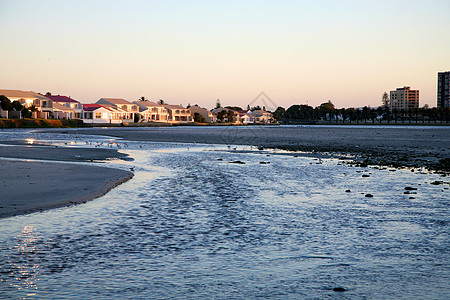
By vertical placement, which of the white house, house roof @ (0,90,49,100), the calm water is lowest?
the calm water

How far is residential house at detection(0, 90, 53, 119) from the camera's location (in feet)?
437

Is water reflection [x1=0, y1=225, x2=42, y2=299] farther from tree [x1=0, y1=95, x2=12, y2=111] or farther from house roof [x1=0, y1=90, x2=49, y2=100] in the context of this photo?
house roof [x1=0, y1=90, x2=49, y2=100]

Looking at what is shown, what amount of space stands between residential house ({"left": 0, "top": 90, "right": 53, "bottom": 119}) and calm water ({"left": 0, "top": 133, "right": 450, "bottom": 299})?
12643 centimetres

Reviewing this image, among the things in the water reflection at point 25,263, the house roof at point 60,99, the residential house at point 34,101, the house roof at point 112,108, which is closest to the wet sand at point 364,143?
the water reflection at point 25,263

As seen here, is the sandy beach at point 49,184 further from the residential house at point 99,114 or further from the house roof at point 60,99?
the house roof at point 60,99

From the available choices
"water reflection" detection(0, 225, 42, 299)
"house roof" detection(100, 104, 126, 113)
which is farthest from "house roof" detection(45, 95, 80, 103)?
"water reflection" detection(0, 225, 42, 299)

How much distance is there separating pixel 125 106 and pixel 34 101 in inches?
1958

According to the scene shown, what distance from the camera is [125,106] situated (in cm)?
18488

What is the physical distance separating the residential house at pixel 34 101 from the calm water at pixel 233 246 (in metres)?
126

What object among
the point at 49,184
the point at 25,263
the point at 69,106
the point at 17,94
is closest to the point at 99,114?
the point at 69,106

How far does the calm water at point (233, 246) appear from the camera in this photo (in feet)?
29.9

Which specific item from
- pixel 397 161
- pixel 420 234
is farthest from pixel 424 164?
pixel 420 234

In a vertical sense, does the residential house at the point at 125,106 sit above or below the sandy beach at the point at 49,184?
above

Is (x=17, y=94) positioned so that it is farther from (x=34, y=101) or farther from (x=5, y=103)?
(x=5, y=103)
